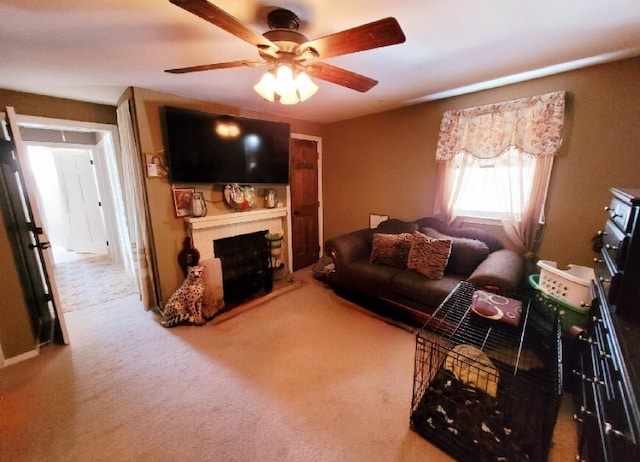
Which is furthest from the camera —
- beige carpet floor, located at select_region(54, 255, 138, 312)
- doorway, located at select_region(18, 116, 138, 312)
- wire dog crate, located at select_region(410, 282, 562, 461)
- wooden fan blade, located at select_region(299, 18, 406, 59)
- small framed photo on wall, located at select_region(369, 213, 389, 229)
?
small framed photo on wall, located at select_region(369, 213, 389, 229)

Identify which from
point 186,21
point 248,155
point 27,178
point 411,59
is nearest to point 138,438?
point 27,178

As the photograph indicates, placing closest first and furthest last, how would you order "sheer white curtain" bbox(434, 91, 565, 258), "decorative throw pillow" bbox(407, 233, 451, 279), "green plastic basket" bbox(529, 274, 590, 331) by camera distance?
1. "green plastic basket" bbox(529, 274, 590, 331)
2. "sheer white curtain" bbox(434, 91, 565, 258)
3. "decorative throw pillow" bbox(407, 233, 451, 279)

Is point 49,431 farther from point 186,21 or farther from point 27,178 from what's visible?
point 186,21

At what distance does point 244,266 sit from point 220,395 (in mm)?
1795

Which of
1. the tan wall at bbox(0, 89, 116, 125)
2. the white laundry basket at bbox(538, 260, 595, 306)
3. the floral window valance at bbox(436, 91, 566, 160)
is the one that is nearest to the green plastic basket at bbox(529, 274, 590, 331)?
the white laundry basket at bbox(538, 260, 595, 306)

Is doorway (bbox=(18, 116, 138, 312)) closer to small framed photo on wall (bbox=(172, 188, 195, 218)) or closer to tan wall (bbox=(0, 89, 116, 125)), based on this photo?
tan wall (bbox=(0, 89, 116, 125))

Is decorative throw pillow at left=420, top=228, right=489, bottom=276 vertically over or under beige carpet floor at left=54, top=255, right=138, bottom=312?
over

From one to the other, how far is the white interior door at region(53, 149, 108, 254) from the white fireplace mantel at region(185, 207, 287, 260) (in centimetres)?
311

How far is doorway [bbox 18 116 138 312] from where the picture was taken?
11.3 feet

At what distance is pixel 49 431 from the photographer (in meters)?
1.54

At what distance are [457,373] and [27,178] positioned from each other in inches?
140

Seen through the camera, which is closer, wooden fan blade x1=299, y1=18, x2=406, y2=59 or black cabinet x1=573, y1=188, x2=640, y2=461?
black cabinet x1=573, y1=188, x2=640, y2=461

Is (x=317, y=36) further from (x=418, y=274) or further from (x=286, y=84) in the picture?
(x=418, y=274)

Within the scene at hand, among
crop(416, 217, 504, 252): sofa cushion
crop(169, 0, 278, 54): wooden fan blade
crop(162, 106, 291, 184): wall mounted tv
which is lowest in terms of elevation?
crop(416, 217, 504, 252): sofa cushion
